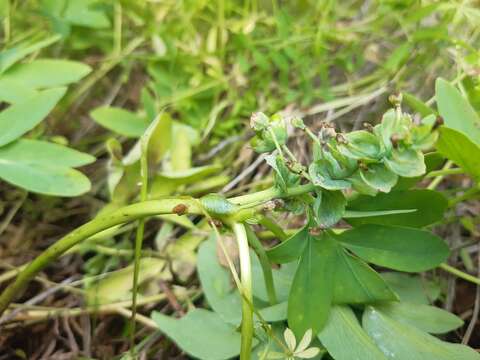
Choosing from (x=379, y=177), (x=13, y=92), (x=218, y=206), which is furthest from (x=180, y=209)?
(x=13, y=92)

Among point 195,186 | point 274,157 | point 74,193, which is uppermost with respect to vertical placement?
point 274,157

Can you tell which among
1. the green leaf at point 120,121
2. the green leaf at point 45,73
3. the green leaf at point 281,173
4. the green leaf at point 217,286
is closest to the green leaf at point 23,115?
the green leaf at point 45,73

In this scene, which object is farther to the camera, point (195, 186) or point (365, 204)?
point (195, 186)

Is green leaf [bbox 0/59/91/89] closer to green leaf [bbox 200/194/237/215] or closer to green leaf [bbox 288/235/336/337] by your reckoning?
green leaf [bbox 200/194/237/215]

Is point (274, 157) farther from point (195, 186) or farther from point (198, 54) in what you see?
point (198, 54)

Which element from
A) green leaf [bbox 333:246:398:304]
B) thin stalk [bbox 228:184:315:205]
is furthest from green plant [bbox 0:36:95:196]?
green leaf [bbox 333:246:398:304]

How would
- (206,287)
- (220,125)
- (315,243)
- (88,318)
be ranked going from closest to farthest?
(315,243) → (206,287) → (88,318) → (220,125)

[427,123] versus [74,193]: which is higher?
[427,123]

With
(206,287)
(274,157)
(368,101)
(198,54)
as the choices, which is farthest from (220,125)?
(274,157)
